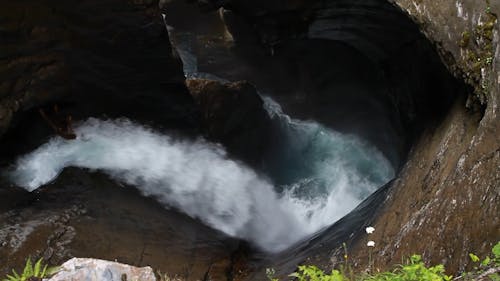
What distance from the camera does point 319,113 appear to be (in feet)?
37.9

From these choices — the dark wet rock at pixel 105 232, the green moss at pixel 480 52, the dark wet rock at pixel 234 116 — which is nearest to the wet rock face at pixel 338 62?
the green moss at pixel 480 52

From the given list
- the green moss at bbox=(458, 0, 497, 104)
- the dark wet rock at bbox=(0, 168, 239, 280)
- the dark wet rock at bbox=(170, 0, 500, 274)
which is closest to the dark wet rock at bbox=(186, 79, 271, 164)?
the dark wet rock at bbox=(170, 0, 500, 274)

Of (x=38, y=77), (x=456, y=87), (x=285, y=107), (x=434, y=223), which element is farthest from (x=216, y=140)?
(x=434, y=223)

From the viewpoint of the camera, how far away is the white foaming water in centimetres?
866

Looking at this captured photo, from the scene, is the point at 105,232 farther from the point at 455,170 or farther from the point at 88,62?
the point at 455,170

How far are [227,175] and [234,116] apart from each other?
3.85 ft

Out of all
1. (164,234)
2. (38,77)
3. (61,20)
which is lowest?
(164,234)

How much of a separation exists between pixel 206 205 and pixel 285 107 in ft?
11.9

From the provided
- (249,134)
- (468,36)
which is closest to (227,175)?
(249,134)

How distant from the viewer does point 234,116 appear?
404 inches

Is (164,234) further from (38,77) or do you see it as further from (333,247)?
(38,77)

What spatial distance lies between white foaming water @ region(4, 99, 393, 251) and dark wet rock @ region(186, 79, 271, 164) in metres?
0.32

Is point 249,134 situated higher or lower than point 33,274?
higher

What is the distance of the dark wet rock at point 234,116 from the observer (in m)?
9.87
